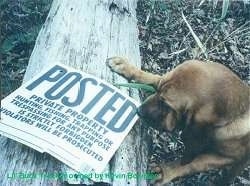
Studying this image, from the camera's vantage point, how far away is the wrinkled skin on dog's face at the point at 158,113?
110 centimetres

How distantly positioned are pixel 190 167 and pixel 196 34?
52 cm

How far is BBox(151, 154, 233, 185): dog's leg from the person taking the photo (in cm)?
121

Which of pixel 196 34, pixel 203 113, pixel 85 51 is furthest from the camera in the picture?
pixel 196 34

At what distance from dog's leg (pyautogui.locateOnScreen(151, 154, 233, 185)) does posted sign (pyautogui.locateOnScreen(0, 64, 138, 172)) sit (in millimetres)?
236

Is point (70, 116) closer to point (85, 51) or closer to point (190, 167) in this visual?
point (85, 51)

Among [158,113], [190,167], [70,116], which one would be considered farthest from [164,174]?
[70,116]

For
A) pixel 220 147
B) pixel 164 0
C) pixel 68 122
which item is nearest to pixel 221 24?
pixel 164 0

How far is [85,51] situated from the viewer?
1.25 meters

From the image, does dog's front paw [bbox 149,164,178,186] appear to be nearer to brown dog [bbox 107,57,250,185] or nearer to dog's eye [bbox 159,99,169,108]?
brown dog [bbox 107,57,250,185]

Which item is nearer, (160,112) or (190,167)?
(160,112)

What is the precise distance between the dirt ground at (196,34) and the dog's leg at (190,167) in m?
0.14

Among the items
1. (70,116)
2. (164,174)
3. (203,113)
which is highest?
(203,113)

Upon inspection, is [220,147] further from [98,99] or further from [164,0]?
[164,0]

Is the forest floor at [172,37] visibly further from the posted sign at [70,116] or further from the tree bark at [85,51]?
the posted sign at [70,116]
